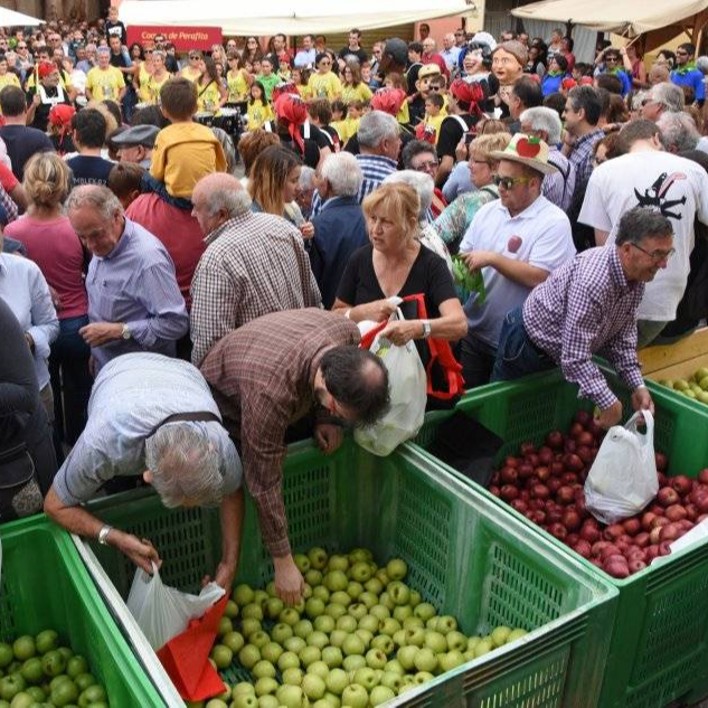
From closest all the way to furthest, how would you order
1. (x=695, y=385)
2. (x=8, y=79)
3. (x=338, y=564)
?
(x=338, y=564)
(x=695, y=385)
(x=8, y=79)

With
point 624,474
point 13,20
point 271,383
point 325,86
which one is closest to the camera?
point 271,383

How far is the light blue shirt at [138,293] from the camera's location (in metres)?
3.62

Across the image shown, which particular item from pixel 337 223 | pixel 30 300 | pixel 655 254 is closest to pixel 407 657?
pixel 655 254

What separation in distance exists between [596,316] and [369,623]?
158 centimetres

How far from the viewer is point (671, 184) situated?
4.29 meters

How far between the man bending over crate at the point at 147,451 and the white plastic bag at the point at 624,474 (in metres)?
1.65

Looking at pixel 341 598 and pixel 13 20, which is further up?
pixel 13 20

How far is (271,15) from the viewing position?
40.0 feet

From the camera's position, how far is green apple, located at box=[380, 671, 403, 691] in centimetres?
281

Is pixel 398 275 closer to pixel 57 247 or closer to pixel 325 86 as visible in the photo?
pixel 57 247

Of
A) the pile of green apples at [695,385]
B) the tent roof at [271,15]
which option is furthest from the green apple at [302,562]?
the tent roof at [271,15]

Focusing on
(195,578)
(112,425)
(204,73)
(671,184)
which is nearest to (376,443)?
(195,578)

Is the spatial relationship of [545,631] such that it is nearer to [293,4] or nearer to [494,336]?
[494,336]

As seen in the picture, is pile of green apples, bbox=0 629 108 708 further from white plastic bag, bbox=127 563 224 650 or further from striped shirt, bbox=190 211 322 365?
striped shirt, bbox=190 211 322 365
